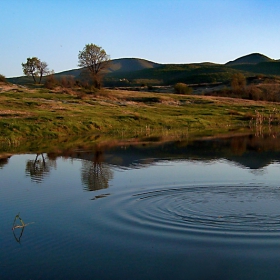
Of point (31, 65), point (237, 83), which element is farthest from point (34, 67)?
point (237, 83)

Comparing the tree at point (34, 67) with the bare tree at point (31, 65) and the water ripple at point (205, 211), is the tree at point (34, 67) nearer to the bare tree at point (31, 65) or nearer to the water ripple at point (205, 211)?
the bare tree at point (31, 65)

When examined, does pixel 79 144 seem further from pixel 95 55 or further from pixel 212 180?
pixel 95 55

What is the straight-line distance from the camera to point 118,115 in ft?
166

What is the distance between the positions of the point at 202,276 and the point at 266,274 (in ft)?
4.00

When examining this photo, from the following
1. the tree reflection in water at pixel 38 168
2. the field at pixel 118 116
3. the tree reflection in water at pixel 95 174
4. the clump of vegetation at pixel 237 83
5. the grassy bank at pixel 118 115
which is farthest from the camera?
the clump of vegetation at pixel 237 83

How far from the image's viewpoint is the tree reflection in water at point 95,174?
17.6m

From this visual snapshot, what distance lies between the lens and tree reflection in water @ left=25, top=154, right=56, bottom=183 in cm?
2006

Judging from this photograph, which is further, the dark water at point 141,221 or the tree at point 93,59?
A: the tree at point 93,59

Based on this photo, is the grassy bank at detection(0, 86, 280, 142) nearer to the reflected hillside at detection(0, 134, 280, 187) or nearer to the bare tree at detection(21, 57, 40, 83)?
the reflected hillside at detection(0, 134, 280, 187)

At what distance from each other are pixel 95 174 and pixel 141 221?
8.09 meters

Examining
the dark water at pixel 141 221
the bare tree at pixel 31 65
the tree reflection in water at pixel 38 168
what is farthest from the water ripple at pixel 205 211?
the bare tree at pixel 31 65

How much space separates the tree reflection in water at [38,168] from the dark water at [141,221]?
48mm

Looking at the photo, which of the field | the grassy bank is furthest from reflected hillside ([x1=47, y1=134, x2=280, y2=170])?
the grassy bank

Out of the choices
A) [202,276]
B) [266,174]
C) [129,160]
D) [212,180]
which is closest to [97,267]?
[202,276]
